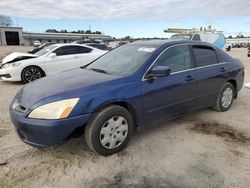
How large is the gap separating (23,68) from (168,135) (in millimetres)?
6024

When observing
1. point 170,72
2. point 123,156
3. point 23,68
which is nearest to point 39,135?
point 123,156

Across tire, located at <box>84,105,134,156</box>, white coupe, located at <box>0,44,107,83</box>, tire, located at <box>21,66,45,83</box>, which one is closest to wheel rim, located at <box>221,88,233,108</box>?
tire, located at <box>84,105,134,156</box>

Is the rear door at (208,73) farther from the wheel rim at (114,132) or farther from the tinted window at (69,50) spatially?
the tinted window at (69,50)

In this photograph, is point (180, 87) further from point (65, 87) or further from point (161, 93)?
point (65, 87)

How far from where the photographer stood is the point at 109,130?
346cm

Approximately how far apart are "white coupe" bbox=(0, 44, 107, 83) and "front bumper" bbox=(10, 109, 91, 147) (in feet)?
18.5

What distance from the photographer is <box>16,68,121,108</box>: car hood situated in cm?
325

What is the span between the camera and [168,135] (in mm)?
4227

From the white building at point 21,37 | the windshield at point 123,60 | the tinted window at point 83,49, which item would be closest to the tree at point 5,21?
the white building at point 21,37

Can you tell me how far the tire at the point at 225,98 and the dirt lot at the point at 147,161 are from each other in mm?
796

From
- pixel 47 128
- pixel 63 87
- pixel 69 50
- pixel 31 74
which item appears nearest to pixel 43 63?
pixel 31 74

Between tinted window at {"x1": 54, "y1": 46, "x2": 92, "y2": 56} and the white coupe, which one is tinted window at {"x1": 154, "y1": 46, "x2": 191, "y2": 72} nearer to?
the white coupe

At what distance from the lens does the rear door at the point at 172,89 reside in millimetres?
3825

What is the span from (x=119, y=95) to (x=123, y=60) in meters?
1.01
